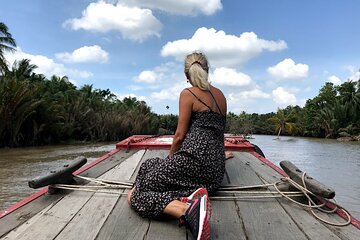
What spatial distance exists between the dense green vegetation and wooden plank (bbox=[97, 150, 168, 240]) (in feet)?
62.3

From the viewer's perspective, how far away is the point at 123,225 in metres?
2.06

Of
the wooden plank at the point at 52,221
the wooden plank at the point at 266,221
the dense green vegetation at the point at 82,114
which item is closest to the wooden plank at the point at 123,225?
the wooden plank at the point at 52,221

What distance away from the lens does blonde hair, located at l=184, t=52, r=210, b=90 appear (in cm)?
256

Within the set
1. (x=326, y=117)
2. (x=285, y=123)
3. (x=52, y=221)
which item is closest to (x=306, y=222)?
(x=52, y=221)

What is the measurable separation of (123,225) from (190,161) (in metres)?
0.61

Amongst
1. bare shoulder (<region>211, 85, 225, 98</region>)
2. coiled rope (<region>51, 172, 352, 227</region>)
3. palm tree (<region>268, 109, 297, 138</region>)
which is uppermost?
palm tree (<region>268, 109, 297, 138</region>)

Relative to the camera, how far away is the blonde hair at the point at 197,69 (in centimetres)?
256

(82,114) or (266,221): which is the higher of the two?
(82,114)

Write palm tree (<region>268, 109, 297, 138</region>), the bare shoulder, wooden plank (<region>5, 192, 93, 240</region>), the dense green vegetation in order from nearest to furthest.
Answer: wooden plank (<region>5, 192, 93, 240</region>) < the bare shoulder < the dense green vegetation < palm tree (<region>268, 109, 297, 138</region>)

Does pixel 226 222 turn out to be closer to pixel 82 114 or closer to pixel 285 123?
pixel 82 114

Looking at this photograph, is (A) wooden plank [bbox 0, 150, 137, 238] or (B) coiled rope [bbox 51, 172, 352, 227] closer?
(A) wooden plank [bbox 0, 150, 137, 238]

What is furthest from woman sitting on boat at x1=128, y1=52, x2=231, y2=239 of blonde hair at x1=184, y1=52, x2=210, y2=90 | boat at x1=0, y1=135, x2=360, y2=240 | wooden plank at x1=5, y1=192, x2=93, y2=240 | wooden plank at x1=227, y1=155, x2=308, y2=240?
wooden plank at x1=5, y1=192, x2=93, y2=240

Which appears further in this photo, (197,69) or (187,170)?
(197,69)

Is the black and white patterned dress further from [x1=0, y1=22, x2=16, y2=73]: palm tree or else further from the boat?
[x1=0, y1=22, x2=16, y2=73]: palm tree
